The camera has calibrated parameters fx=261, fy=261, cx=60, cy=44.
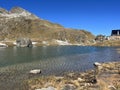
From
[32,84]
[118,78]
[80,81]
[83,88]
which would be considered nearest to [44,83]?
[32,84]

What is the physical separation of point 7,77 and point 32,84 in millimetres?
11142

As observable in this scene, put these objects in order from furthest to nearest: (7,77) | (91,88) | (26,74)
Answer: (26,74)
(7,77)
(91,88)

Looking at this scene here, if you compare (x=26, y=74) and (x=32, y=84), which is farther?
(x=26, y=74)

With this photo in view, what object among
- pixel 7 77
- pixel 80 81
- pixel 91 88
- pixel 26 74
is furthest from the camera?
pixel 26 74

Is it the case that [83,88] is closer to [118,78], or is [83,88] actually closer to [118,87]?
[118,87]

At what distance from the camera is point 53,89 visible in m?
42.2

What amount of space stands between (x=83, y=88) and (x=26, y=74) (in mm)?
23478

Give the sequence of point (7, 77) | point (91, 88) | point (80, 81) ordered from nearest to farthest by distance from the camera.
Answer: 1. point (91, 88)
2. point (80, 81)
3. point (7, 77)

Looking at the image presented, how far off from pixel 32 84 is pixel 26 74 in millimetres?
13210

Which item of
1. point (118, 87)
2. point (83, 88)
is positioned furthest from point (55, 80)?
point (118, 87)

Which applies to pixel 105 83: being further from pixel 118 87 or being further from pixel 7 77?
pixel 7 77

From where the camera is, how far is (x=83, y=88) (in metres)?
41.8

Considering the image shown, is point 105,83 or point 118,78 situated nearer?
point 105,83

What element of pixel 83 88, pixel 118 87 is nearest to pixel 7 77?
pixel 83 88
